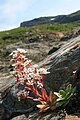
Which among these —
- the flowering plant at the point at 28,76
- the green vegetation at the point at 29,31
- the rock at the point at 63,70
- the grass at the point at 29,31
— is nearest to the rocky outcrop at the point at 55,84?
the rock at the point at 63,70

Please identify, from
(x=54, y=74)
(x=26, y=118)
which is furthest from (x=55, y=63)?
(x=26, y=118)

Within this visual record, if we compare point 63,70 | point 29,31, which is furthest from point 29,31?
point 63,70

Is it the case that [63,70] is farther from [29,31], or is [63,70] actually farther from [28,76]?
[29,31]

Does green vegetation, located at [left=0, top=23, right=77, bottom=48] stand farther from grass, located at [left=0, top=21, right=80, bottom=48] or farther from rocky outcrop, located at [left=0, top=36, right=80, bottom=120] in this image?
rocky outcrop, located at [left=0, top=36, right=80, bottom=120]

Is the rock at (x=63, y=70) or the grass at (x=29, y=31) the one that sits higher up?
the rock at (x=63, y=70)

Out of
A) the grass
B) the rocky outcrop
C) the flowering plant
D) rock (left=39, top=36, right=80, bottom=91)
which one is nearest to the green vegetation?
the grass

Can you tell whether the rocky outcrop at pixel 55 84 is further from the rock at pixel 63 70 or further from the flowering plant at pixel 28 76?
the flowering plant at pixel 28 76

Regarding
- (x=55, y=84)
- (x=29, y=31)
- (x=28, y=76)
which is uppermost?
(x=28, y=76)

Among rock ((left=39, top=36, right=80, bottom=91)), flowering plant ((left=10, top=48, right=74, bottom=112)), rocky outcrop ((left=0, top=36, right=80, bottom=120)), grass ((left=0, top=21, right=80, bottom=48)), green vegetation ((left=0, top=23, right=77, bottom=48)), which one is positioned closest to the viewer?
flowering plant ((left=10, top=48, right=74, bottom=112))

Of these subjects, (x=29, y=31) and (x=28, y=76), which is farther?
(x=29, y=31)

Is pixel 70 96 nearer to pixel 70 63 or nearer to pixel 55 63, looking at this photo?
pixel 70 63

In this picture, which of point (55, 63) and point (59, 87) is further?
point (55, 63)
